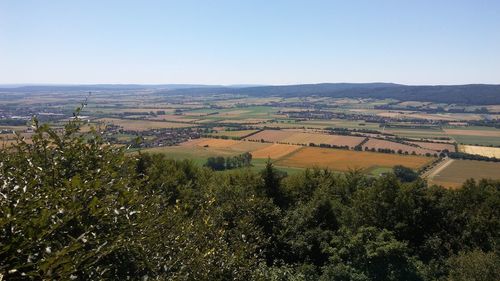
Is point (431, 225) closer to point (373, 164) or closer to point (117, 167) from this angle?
point (117, 167)

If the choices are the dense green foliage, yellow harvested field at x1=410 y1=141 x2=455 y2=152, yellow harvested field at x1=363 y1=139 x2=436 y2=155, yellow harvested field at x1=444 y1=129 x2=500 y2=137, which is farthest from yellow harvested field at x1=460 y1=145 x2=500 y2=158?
the dense green foliage

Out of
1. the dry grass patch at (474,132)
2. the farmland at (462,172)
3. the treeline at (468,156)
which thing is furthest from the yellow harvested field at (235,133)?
the dry grass patch at (474,132)

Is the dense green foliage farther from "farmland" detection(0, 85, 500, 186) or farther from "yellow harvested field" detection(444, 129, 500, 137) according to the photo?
"yellow harvested field" detection(444, 129, 500, 137)

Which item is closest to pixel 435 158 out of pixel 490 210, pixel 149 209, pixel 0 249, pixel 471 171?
pixel 471 171

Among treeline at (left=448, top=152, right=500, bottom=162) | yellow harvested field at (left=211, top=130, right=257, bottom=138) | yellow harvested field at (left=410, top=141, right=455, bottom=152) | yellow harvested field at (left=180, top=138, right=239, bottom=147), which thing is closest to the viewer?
treeline at (left=448, top=152, right=500, bottom=162)

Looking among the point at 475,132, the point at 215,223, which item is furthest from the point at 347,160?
the point at 215,223

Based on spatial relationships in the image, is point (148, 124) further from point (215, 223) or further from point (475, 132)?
point (215, 223)
